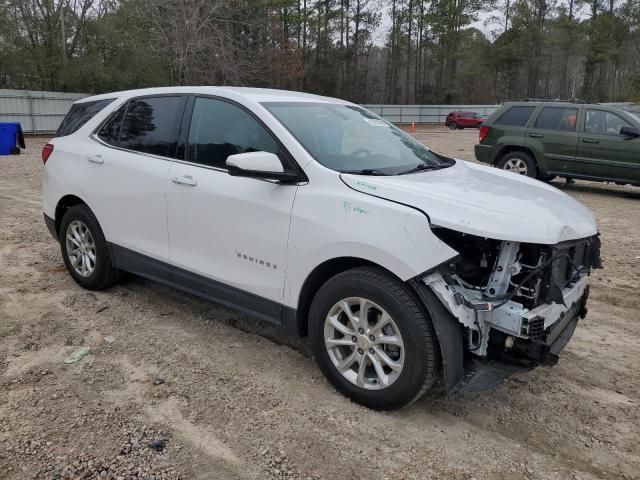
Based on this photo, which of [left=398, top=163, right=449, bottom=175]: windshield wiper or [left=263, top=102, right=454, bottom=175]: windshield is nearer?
[left=263, top=102, right=454, bottom=175]: windshield

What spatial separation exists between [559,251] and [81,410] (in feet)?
9.13

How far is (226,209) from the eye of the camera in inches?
144

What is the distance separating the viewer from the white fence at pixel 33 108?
78.5 ft

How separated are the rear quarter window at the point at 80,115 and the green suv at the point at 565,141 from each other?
27.4ft

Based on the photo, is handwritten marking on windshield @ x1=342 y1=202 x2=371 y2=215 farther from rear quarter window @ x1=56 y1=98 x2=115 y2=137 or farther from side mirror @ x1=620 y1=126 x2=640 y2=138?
side mirror @ x1=620 y1=126 x2=640 y2=138

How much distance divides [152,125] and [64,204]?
4.42ft

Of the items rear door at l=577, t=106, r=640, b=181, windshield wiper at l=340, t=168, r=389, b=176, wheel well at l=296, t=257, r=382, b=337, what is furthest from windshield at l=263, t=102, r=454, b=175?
rear door at l=577, t=106, r=640, b=181

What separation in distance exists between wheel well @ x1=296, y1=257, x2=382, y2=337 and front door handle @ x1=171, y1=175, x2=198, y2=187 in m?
1.14

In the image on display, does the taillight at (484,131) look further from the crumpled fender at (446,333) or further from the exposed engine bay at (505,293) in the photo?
the crumpled fender at (446,333)

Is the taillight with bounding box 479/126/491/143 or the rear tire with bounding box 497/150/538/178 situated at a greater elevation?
the taillight with bounding box 479/126/491/143

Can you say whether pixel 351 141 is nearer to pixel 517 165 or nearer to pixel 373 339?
pixel 373 339

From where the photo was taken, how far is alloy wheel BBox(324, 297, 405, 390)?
3055mm

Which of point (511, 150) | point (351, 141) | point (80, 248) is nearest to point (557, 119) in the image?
point (511, 150)

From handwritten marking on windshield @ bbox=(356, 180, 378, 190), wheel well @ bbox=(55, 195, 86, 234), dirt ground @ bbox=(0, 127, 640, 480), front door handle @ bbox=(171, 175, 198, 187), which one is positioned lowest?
dirt ground @ bbox=(0, 127, 640, 480)
